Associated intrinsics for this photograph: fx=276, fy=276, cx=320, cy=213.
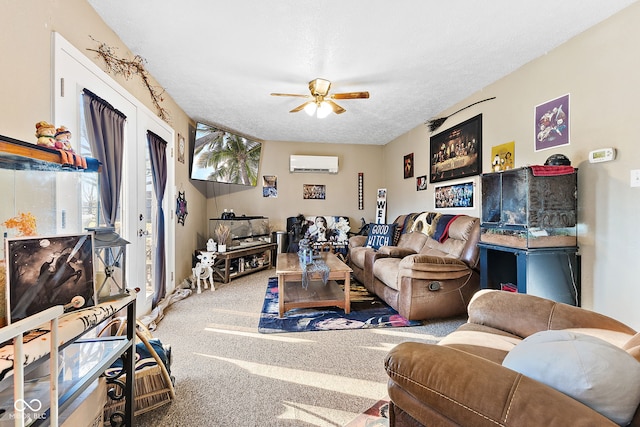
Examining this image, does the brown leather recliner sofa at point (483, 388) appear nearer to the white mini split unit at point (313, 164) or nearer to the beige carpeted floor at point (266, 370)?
the beige carpeted floor at point (266, 370)

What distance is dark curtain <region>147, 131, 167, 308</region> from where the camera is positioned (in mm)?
2975

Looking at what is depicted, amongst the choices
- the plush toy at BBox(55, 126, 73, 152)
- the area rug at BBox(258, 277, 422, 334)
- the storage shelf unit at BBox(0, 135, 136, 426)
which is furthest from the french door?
the area rug at BBox(258, 277, 422, 334)

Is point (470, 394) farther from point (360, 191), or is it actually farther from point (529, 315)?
point (360, 191)

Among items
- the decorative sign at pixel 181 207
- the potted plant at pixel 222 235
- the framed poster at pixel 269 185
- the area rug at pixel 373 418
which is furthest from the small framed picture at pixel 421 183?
the decorative sign at pixel 181 207

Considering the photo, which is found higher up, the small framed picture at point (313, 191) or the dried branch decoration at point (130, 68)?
the dried branch decoration at point (130, 68)

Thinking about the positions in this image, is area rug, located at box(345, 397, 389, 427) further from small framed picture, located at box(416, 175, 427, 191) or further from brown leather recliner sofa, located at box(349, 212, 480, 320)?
small framed picture, located at box(416, 175, 427, 191)

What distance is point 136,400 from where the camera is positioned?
1.47 m

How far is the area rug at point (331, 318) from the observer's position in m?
2.62

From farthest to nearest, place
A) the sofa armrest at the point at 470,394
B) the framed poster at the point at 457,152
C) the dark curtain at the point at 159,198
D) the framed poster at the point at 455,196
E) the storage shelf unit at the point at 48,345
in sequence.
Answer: the framed poster at the point at 455,196
the framed poster at the point at 457,152
the dark curtain at the point at 159,198
the storage shelf unit at the point at 48,345
the sofa armrest at the point at 470,394

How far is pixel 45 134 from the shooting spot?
43.6 inches

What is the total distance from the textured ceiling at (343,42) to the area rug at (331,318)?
2.46 m

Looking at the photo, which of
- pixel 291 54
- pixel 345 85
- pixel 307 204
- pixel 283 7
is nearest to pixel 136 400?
pixel 283 7

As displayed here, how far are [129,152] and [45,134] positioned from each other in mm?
1521

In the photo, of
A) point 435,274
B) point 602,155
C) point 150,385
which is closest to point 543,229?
point 602,155
